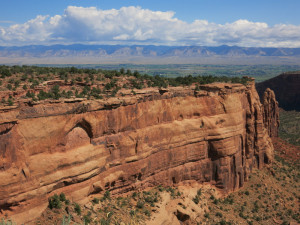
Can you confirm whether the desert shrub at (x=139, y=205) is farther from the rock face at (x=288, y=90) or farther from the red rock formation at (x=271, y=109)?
the rock face at (x=288, y=90)

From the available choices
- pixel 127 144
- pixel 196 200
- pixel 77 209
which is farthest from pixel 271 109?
pixel 77 209

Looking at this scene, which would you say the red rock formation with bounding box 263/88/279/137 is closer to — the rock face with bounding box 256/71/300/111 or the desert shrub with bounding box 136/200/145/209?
the desert shrub with bounding box 136/200/145/209

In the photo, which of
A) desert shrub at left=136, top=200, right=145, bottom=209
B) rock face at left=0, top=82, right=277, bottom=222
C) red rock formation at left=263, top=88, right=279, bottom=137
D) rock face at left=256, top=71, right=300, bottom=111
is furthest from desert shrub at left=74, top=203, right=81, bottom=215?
rock face at left=256, top=71, right=300, bottom=111

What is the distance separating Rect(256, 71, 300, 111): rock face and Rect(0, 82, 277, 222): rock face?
8219 centimetres

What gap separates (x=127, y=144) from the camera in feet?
102

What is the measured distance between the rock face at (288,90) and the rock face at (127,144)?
270 ft

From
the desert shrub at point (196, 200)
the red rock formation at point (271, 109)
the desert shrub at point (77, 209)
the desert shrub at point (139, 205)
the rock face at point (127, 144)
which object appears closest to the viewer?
the rock face at point (127, 144)

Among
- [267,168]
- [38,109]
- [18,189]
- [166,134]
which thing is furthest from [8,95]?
[267,168]

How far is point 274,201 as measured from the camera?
41.9 metres

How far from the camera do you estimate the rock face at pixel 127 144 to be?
23562mm

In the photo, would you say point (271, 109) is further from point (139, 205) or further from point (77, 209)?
point (77, 209)

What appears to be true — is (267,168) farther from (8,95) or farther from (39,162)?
(8,95)

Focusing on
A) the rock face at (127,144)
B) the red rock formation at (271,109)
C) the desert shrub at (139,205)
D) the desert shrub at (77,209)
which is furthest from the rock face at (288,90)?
the desert shrub at (77,209)

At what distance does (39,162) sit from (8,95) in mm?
7832
